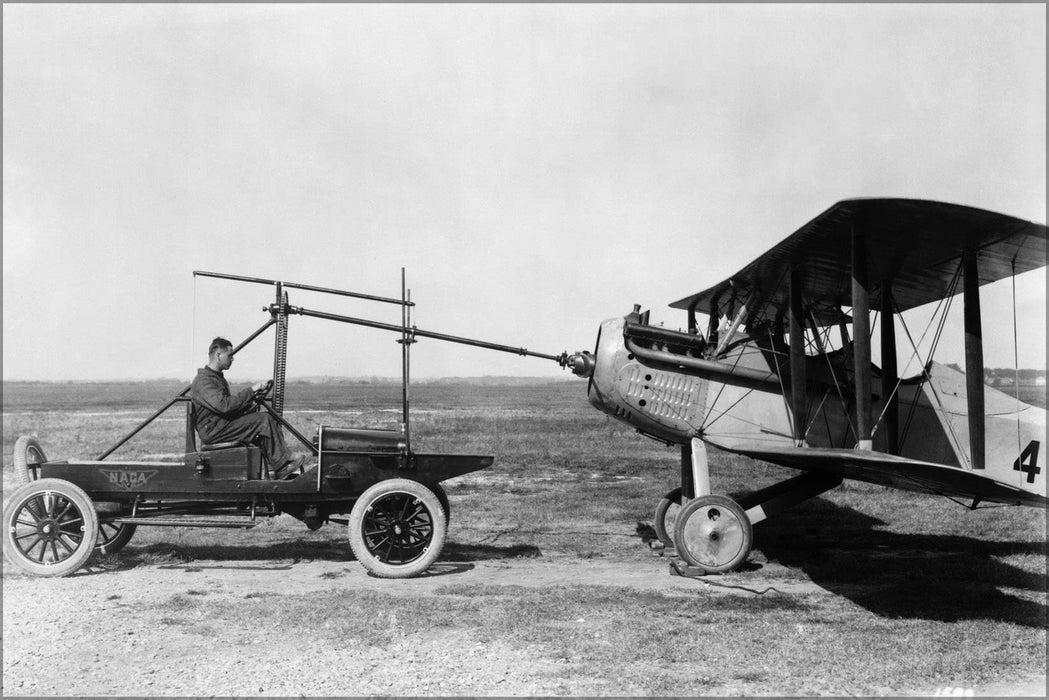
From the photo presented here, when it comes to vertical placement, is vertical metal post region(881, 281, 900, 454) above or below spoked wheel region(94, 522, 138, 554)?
above

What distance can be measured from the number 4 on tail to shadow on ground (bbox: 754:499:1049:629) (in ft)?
3.34

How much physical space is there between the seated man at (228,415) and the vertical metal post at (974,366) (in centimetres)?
617

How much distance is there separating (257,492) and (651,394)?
405cm

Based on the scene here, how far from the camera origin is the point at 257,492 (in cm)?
709

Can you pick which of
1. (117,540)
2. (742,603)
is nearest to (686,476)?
(742,603)

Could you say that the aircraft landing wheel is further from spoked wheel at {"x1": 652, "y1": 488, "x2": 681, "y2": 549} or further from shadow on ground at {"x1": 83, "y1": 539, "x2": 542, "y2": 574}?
shadow on ground at {"x1": 83, "y1": 539, "x2": 542, "y2": 574}

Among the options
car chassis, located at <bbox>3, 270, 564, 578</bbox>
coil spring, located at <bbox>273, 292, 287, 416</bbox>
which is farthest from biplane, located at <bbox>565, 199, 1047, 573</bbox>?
coil spring, located at <bbox>273, 292, 287, 416</bbox>

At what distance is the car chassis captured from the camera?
6.89 metres

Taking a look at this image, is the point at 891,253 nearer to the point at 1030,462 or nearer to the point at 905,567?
the point at 1030,462

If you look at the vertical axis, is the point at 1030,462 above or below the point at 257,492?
above

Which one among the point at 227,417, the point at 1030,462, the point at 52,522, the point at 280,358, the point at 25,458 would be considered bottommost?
the point at 52,522

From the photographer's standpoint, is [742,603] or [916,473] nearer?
[916,473]

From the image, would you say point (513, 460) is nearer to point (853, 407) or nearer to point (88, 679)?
point (853, 407)

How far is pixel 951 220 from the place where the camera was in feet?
20.0
